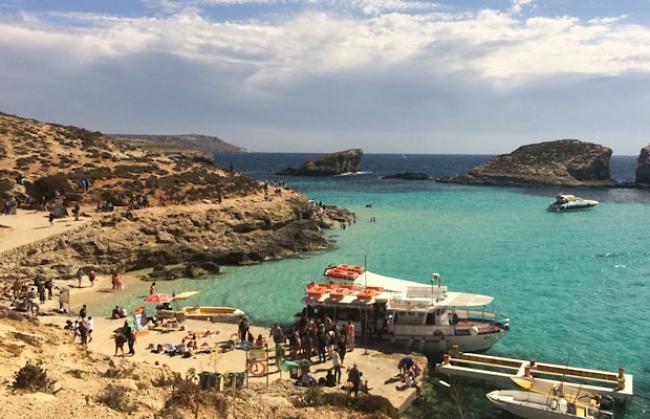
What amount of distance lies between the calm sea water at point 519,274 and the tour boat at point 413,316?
1361mm

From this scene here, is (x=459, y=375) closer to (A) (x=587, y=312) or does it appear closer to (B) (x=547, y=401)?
(B) (x=547, y=401)

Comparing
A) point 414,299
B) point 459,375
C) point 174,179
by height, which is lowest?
point 459,375

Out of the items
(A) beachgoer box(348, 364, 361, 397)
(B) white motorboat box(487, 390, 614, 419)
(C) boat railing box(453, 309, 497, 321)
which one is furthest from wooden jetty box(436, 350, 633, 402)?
(A) beachgoer box(348, 364, 361, 397)

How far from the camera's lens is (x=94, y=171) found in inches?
1955

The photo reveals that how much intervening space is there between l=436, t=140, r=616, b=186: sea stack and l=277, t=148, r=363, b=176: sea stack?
3440 cm

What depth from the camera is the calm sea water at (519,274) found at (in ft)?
72.3

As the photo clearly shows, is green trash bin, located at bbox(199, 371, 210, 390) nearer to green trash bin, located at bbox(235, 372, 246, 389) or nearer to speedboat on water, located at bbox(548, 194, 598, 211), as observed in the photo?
green trash bin, located at bbox(235, 372, 246, 389)

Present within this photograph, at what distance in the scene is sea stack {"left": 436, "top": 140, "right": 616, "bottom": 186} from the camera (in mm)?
116125

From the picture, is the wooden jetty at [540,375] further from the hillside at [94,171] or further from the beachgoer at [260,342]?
the hillside at [94,171]

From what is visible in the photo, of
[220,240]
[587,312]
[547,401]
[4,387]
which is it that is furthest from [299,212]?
[4,387]

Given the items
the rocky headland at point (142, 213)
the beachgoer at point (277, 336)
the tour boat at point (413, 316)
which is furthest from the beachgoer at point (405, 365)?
the rocky headland at point (142, 213)

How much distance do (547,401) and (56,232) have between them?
3203cm

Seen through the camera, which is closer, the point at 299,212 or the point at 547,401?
the point at 547,401

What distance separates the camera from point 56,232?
114 feet
